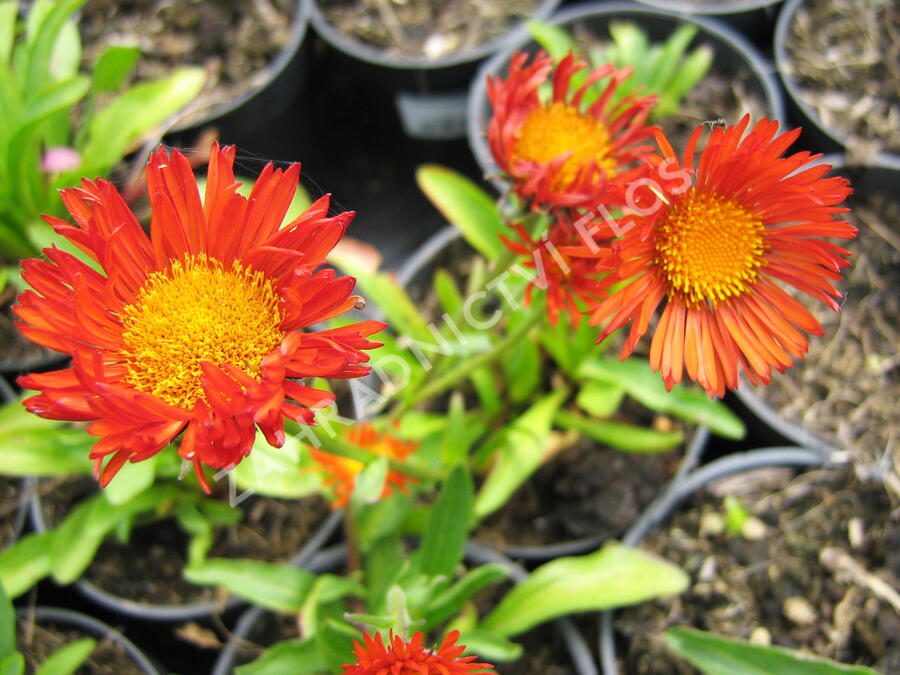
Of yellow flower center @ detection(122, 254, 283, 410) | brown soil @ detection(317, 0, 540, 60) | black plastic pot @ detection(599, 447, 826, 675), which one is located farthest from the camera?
brown soil @ detection(317, 0, 540, 60)

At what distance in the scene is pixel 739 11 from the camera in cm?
202

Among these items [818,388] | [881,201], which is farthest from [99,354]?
[881,201]

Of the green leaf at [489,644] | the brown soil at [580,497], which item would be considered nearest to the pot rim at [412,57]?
the brown soil at [580,497]

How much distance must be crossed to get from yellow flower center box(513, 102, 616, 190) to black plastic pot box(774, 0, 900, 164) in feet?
2.91

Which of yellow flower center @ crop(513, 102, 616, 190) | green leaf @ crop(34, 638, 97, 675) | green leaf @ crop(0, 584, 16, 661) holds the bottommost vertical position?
green leaf @ crop(34, 638, 97, 675)

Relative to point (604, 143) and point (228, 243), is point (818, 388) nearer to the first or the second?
point (604, 143)

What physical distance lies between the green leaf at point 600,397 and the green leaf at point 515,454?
0.07 meters

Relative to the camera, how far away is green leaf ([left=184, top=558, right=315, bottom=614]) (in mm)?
1207

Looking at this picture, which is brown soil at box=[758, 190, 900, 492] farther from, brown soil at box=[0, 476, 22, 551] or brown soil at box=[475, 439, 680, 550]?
brown soil at box=[0, 476, 22, 551]

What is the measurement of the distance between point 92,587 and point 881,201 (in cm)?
183

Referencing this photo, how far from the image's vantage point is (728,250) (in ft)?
2.98

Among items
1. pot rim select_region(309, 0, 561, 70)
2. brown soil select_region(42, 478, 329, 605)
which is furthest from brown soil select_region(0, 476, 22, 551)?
pot rim select_region(309, 0, 561, 70)

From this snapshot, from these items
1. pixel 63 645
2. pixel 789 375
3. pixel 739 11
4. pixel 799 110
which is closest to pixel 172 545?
pixel 63 645

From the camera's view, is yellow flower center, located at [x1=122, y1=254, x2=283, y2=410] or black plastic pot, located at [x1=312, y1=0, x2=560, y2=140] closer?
yellow flower center, located at [x1=122, y1=254, x2=283, y2=410]
